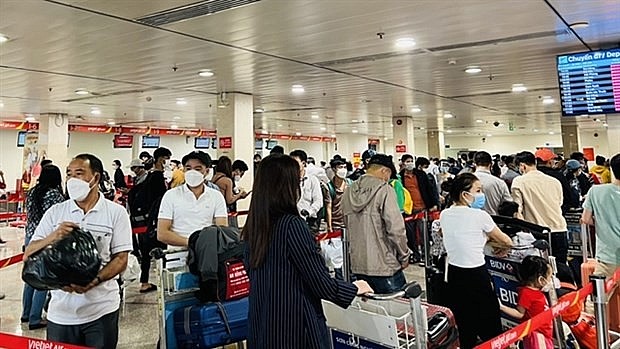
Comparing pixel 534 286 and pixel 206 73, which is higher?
pixel 206 73

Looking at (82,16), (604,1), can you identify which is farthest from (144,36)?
(604,1)

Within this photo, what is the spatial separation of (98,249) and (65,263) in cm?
22

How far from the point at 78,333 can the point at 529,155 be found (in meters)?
4.20

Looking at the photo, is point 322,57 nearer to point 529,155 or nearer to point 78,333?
point 529,155

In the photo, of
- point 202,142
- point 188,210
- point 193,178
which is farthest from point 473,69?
point 202,142

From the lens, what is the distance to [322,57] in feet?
20.9

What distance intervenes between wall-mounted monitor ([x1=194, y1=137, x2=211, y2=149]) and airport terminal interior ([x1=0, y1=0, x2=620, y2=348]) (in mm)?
7239

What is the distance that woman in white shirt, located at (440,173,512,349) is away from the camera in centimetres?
306

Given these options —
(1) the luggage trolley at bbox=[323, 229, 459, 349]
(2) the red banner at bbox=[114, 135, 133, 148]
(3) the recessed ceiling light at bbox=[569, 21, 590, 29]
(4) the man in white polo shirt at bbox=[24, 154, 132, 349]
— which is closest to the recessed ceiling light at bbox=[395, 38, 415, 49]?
(3) the recessed ceiling light at bbox=[569, 21, 590, 29]

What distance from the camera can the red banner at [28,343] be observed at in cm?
200

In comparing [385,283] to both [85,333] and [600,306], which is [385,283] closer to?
[600,306]

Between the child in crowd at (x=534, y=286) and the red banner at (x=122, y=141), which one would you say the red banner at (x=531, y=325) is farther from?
the red banner at (x=122, y=141)

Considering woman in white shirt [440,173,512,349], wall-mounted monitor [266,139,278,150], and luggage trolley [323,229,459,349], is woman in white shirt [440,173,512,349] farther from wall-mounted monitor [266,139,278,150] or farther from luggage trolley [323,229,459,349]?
wall-mounted monitor [266,139,278,150]

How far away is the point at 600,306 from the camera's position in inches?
93.0
